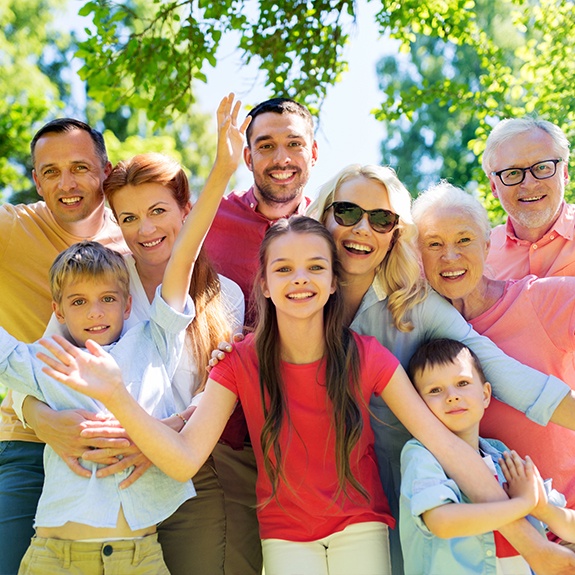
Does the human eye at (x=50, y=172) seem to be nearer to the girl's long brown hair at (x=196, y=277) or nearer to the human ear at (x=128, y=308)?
the girl's long brown hair at (x=196, y=277)

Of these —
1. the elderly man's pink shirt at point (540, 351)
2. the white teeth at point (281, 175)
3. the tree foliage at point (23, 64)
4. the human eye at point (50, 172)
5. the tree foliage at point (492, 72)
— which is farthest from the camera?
the tree foliage at point (23, 64)

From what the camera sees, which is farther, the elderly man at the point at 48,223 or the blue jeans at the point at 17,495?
the elderly man at the point at 48,223

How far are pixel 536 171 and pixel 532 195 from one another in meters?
0.15

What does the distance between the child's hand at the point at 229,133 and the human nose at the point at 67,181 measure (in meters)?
1.16

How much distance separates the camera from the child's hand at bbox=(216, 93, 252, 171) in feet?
10.9

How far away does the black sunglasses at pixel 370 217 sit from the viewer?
3619 mm

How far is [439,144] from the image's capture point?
23.5m

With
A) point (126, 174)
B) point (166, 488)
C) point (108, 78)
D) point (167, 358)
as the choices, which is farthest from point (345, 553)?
point (108, 78)

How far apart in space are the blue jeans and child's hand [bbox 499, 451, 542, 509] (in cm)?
223

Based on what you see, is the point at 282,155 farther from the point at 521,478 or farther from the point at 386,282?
the point at 521,478

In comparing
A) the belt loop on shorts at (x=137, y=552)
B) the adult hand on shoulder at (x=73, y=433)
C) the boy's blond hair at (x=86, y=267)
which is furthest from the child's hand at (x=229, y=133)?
the belt loop on shorts at (x=137, y=552)

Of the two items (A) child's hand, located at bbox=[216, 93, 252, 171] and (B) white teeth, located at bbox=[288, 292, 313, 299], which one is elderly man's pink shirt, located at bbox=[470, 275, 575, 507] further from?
(A) child's hand, located at bbox=[216, 93, 252, 171]

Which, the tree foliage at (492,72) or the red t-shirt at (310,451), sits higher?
the tree foliage at (492,72)

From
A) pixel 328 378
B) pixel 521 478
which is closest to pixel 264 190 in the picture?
pixel 328 378
